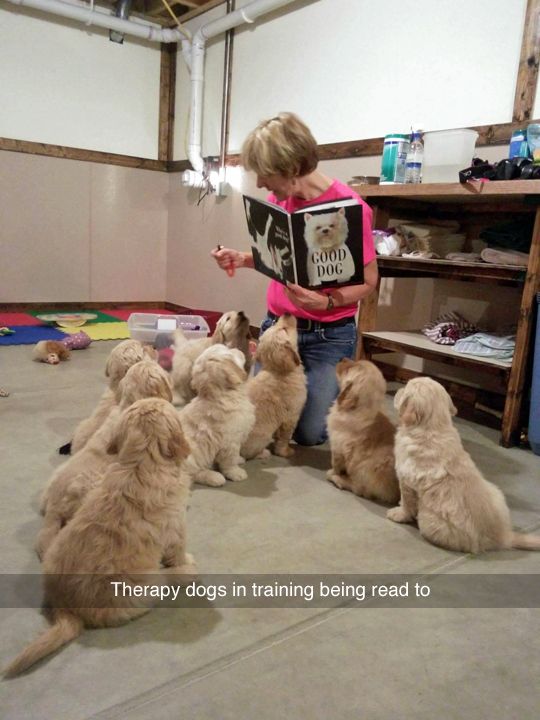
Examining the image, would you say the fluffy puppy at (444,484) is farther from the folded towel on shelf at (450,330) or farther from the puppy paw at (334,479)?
the folded towel on shelf at (450,330)

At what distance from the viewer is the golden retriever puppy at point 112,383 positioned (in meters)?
2.49

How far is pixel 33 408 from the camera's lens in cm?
357

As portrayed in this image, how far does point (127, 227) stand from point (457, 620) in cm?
677

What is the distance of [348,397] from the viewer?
2.56m

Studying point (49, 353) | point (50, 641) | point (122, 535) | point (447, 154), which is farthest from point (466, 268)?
point (49, 353)

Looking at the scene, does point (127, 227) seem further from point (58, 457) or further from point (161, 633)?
point (161, 633)

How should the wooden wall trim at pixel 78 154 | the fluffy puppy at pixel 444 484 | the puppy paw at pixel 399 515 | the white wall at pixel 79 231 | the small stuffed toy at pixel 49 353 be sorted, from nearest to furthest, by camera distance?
1. the fluffy puppy at pixel 444 484
2. the puppy paw at pixel 399 515
3. the small stuffed toy at pixel 49 353
4. the wooden wall trim at pixel 78 154
5. the white wall at pixel 79 231

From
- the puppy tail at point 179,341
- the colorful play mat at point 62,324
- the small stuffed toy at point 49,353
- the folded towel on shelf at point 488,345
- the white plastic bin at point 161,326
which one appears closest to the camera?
the folded towel on shelf at point 488,345

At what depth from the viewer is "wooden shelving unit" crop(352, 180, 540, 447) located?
10.6 feet

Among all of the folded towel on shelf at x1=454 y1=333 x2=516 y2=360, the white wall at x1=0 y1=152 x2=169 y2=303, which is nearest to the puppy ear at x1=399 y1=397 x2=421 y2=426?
the folded towel on shelf at x1=454 y1=333 x2=516 y2=360

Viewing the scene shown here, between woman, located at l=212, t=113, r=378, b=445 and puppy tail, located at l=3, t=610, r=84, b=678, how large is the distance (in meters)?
1.78

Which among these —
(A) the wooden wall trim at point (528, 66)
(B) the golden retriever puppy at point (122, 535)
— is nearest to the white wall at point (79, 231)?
(A) the wooden wall trim at point (528, 66)

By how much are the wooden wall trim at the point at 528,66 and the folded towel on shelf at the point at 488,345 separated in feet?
4.66

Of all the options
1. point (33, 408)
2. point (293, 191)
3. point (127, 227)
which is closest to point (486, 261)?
point (293, 191)
